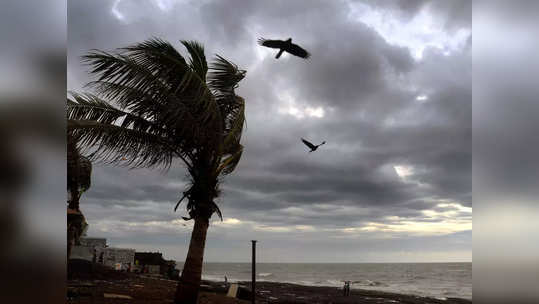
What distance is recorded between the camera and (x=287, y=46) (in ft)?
29.2

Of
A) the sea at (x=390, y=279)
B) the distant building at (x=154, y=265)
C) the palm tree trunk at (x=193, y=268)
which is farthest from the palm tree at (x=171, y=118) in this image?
the sea at (x=390, y=279)

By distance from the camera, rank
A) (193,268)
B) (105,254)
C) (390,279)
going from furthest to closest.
A: (390,279), (105,254), (193,268)

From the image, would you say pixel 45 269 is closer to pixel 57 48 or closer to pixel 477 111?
pixel 57 48

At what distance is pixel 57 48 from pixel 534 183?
1.53m

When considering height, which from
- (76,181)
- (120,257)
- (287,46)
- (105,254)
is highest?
(287,46)

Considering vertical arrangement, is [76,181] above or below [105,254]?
above

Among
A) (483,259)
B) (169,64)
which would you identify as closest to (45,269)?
(483,259)

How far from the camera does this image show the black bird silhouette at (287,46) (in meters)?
8.66

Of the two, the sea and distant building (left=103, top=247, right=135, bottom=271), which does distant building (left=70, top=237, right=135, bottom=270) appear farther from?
the sea

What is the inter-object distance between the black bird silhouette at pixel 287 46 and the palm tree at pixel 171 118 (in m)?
1.61

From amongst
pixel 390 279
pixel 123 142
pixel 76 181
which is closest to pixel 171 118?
pixel 123 142

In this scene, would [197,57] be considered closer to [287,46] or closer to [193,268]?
[287,46]

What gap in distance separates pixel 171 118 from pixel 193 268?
Result: 343 cm

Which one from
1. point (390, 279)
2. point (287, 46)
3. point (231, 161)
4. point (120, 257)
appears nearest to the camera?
point (287, 46)
